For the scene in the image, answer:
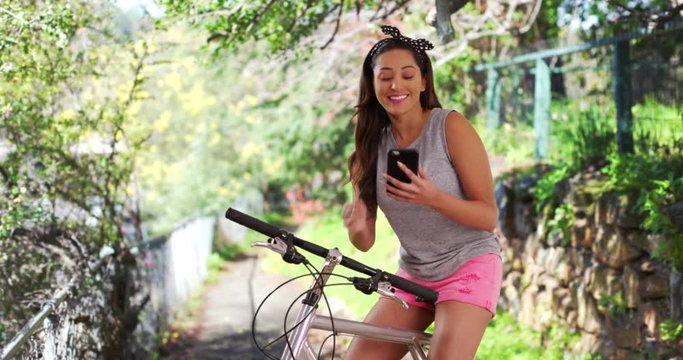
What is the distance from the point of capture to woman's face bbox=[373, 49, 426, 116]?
3.67 m

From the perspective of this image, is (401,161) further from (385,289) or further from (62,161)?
(62,161)

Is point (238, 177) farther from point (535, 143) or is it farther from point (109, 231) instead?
point (109, 231)

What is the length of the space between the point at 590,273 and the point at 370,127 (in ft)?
13.4

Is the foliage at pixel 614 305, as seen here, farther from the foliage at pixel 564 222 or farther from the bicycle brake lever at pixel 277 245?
the bicycle brake lever at pixel 277 245

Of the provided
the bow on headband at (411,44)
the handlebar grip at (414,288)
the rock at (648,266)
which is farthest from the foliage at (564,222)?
the handlebar grip at (414,288)

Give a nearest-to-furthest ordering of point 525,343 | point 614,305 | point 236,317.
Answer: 1. point 614,305
2. point 525,343
3. point 236,317

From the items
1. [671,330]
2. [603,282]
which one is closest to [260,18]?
[603,282]

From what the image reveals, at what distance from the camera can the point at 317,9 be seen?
8.48 metres

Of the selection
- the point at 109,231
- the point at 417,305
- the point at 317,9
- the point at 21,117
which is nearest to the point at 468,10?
the point at 317,9

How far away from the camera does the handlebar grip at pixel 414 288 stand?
3.33 meters

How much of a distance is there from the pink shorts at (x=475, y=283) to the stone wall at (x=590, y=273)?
2650 mm

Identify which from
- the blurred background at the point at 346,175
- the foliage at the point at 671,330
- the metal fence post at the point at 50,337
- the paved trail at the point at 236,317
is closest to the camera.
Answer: the metal fence post at the point at 50,337

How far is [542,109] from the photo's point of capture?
10.6m

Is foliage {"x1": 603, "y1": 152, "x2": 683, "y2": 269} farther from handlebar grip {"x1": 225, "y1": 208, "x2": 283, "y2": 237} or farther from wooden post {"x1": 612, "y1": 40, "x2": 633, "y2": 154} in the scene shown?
handlebar grip {"x1": 225, "y1": 208, "x2": 283, "y2": 237}
